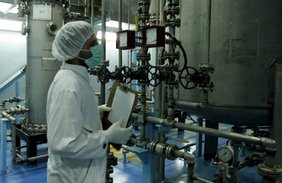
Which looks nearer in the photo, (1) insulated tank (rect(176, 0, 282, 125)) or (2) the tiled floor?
(1) insulated tank (rect(176, 0, 282, 125))

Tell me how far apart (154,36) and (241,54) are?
0.50 meters

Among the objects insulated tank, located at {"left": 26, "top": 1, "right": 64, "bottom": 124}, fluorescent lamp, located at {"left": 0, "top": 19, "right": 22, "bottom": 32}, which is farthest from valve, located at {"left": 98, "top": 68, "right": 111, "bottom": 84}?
fluorescent lamp, located at {"left": 0, "top": 19, "right": 22, "bottom": 32}

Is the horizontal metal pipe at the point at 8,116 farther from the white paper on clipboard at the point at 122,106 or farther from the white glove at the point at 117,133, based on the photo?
the white glove at the point at 117,133

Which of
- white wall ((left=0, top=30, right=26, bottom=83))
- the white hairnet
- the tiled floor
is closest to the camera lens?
the white hairnet

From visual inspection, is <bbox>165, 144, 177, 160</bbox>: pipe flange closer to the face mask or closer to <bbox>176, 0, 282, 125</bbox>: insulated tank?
<bbox>176, 0, 282, 125</bbox>: insulated tank

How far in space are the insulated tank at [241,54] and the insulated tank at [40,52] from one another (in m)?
1.72

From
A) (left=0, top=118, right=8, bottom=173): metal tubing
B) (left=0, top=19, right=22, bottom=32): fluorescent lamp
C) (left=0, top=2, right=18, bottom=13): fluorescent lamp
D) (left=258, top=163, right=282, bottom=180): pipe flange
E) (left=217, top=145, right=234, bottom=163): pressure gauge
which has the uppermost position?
(left=0, top=2, right=18, bottom=13): fluorescent lamp

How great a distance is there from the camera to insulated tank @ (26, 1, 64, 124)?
2.71 m

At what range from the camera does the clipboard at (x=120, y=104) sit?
1273 mm

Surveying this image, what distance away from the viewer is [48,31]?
2.73m

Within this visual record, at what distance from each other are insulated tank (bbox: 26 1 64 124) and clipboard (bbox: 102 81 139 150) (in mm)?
1633

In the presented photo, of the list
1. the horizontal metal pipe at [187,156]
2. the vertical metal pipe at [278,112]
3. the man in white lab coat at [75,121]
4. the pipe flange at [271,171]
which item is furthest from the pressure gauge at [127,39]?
the pipe flange at [271,171]

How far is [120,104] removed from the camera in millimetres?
1328

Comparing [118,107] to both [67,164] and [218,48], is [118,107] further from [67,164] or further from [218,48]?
[218,48]
